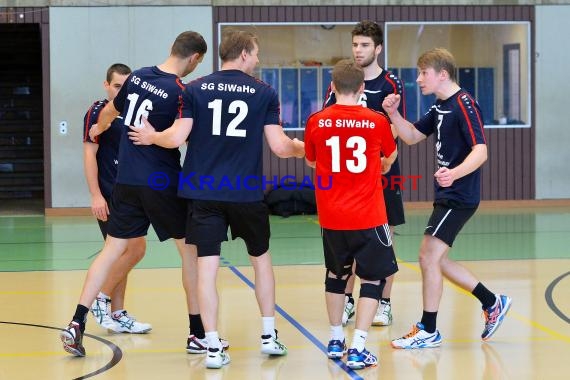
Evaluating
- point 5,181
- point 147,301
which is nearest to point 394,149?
point 147,301

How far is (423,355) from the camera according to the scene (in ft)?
20.8

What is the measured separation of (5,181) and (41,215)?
534cm

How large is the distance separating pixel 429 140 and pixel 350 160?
11.6 meters

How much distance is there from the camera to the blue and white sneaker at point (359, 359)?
5.90m

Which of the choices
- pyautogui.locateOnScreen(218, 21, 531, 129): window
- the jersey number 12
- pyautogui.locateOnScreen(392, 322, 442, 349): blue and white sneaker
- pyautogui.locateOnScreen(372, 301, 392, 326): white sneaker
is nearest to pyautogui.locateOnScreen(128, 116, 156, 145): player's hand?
the jersey number 12

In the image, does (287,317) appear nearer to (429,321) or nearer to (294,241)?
(429,321)

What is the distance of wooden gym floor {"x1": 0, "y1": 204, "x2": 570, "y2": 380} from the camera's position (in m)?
5.98

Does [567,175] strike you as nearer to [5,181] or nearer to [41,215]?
[41,215]

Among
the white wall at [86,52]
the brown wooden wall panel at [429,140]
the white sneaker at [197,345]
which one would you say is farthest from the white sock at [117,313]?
the brown wooden wall panel at [429,140]

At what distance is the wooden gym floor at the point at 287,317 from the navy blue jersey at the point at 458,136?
1.00m

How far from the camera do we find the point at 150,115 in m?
6.32

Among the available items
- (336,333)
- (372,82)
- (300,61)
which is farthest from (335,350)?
(300,61)

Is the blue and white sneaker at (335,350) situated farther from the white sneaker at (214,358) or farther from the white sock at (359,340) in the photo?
the white sneaker at (214,358)

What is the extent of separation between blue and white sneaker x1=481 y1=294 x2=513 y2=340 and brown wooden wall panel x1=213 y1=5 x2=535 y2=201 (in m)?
10.5
